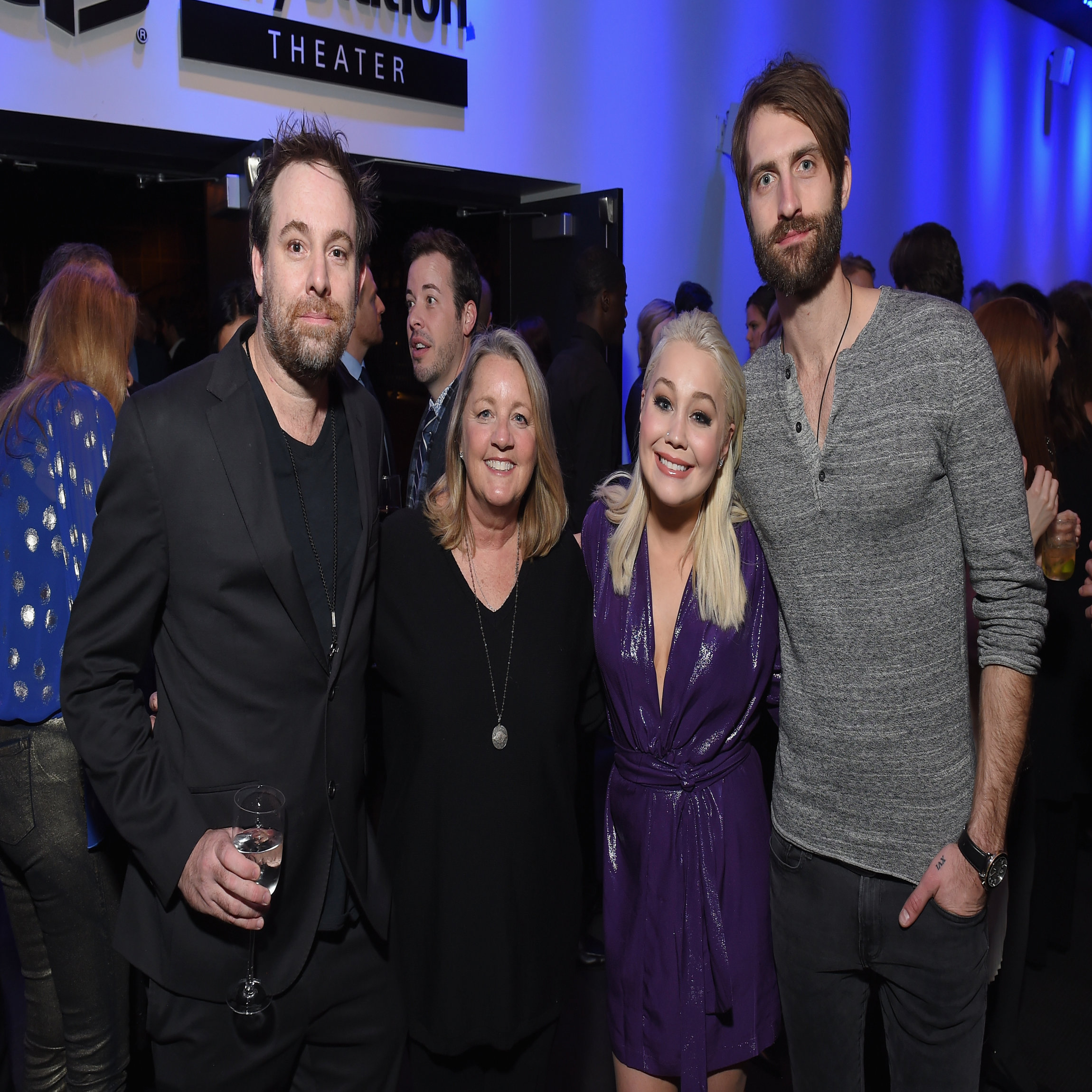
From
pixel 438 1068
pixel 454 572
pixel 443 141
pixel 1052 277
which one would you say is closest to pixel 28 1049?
pixel 438 1068

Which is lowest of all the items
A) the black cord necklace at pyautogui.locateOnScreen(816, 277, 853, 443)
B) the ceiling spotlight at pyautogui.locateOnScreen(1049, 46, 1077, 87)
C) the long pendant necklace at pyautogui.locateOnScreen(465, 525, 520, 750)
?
the long pendant necklace at pyautogui.locateOnScreen(465, 525, 520, 750)

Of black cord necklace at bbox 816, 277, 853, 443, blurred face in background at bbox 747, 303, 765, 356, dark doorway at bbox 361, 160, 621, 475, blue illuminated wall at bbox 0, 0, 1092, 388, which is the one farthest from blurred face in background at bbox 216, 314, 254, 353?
blurred face in background at bbox 747, 303, 765, 356

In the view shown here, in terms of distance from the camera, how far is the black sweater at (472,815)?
195 centimetres

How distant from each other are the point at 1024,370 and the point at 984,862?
4.99 feet

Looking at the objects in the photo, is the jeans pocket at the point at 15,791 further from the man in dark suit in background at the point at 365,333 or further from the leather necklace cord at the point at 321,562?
the man in dark suit in background at the point at 365,333

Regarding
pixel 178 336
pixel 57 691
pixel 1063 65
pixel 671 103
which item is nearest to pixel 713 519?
pixel 57 691

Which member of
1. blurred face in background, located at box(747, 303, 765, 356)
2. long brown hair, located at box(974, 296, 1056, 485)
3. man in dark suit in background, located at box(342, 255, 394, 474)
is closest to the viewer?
long brown hair, located at box(974, 296, 1056, 485)

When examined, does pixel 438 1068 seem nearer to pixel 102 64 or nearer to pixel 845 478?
pixel 845 478

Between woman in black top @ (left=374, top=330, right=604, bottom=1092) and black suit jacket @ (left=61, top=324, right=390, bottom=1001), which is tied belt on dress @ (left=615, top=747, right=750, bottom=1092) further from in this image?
black suit jacket @ (left=61, top=324, right=390, bottom=1001)

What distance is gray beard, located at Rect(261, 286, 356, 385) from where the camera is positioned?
1.77m

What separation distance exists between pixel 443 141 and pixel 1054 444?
10.3 feet

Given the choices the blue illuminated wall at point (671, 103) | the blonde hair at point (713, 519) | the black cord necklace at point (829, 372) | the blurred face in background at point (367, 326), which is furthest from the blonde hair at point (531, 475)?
the blue illuminated wall at point (671, 103)

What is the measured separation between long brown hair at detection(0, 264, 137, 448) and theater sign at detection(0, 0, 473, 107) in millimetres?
1793

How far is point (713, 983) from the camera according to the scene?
1995mm
